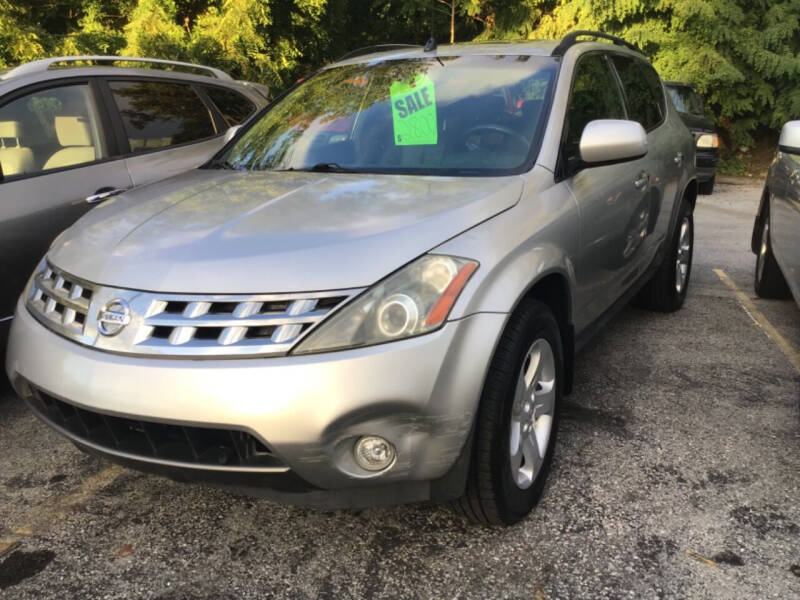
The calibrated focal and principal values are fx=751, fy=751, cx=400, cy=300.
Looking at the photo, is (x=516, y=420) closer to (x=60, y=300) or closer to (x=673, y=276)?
(x=60, y=300)

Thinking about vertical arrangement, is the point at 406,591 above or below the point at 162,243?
below

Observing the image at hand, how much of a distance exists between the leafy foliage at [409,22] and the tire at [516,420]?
379 inches

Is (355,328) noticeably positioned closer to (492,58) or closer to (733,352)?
(492,58)

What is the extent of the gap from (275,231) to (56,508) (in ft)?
4.51

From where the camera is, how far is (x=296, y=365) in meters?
1.98

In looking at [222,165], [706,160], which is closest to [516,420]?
[222,165]

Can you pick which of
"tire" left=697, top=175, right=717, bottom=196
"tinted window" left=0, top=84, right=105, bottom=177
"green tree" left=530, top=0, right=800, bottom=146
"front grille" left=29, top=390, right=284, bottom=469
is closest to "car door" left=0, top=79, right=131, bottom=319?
"tinted window" left=0, top=84, right=105, bottom=177

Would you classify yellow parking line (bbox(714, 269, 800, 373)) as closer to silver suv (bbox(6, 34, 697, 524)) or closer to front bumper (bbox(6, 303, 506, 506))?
silver suv (bbox(6, 34, 697, 524))

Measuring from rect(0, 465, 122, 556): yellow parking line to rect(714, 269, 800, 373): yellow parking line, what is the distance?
3.49 meters

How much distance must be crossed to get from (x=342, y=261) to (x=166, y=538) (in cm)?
118

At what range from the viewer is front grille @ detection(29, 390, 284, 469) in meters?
2.09

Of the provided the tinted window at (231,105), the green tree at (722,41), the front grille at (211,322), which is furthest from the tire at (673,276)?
the green tree at (722,41)

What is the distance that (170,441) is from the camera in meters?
2.17

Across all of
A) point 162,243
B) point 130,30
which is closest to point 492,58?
point 162,243
